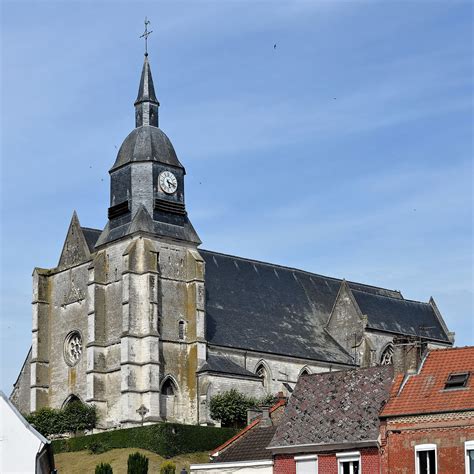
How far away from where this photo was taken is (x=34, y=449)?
3108 centimetres

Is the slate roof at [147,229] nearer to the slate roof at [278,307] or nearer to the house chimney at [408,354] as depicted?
the slate roof at [278,307]

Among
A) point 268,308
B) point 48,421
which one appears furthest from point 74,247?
point 268,308

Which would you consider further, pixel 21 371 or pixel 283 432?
pixel 21 371

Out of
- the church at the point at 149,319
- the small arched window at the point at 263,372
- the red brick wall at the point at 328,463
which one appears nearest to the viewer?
the red brick wall at the point at 328,463

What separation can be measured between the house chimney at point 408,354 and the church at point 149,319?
1221 inches

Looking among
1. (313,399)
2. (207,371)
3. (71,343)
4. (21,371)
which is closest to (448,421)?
(313,399)

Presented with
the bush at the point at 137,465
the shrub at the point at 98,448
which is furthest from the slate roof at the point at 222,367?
the bush at the point at 137,465

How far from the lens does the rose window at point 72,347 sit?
7319 centimetres

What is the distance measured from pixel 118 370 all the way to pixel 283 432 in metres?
31.2

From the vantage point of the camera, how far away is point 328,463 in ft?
120

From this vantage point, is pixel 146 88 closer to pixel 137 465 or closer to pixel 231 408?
pixel 231 408

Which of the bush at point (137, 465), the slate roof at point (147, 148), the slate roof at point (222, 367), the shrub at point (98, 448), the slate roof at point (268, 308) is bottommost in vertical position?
the bush at point (137, 465)

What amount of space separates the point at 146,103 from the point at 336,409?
38130mm

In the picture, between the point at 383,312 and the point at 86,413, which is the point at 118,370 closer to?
the point at 86,413
